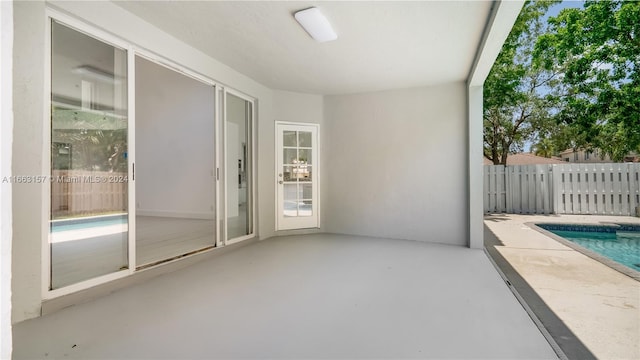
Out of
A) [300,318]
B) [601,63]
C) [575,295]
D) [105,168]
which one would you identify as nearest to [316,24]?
[105,168]

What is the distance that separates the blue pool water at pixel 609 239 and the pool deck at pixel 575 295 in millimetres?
802

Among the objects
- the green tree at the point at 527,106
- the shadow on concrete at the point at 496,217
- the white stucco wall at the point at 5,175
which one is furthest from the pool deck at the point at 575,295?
the green tree at the point at 527,106

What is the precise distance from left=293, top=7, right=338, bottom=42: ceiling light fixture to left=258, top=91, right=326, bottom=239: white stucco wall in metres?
2.19

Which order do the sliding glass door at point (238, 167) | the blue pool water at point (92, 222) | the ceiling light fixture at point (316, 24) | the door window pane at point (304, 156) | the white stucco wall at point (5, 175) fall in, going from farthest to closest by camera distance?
the door window pane at point (304, 156) < the sliding glass door at point (238, 167) < the blue pool water at point (92, 222) < the ceiling light fixture at point (316, 24) < the white stucco wall at point (5, 175)

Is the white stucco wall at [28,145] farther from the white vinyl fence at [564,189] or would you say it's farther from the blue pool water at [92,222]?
the white vinyl fence at [564,189]

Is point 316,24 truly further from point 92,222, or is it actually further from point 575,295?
point 575,295

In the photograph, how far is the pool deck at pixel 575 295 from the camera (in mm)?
1844

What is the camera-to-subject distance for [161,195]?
24.0ft

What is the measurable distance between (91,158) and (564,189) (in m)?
9.46

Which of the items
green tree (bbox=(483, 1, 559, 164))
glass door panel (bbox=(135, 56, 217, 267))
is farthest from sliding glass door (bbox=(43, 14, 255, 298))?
green tree (bbox=(483, 1, 559, 164))

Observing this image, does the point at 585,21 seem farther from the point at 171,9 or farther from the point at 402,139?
the point at 171,9

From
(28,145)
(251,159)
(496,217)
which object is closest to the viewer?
(28,145)

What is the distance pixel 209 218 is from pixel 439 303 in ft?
18.4

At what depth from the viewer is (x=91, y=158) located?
9.29ft
